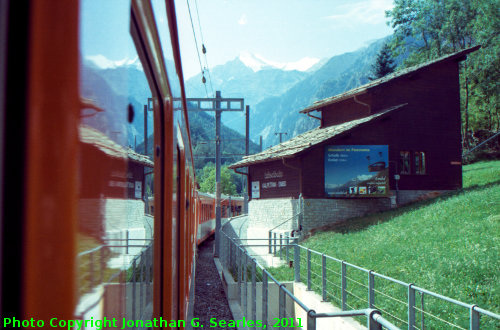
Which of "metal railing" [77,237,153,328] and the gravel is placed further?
the gravel

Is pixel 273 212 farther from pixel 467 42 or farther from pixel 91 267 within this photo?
pixel 467 42

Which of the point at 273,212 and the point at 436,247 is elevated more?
the point at 273,212

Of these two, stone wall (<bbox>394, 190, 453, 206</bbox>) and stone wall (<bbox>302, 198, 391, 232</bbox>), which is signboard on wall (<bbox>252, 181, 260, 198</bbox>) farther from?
stone wall (<bbox>394, 190, 453, 206</bbox>)

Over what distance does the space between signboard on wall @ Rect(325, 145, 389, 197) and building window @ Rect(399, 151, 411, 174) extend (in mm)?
1275

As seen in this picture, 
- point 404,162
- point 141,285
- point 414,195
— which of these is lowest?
point 141,285

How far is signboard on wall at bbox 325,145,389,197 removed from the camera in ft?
70.9

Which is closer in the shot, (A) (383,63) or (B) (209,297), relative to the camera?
(B) (209,297)

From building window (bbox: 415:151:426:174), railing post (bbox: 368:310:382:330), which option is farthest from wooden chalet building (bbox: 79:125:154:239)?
building window (bbox: 415:151:426:174)

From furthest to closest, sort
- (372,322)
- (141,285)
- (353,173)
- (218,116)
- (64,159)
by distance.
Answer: (353,173), (218,116), (372,322), (141,285), (64,159)

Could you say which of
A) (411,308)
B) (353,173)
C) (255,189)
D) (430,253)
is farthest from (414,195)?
(411,308)

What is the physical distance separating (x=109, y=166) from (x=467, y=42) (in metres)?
46.8

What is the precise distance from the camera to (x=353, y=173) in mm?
21672

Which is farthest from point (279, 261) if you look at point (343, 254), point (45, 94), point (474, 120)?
point (474, 120)

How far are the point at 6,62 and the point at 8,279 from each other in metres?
0.25
